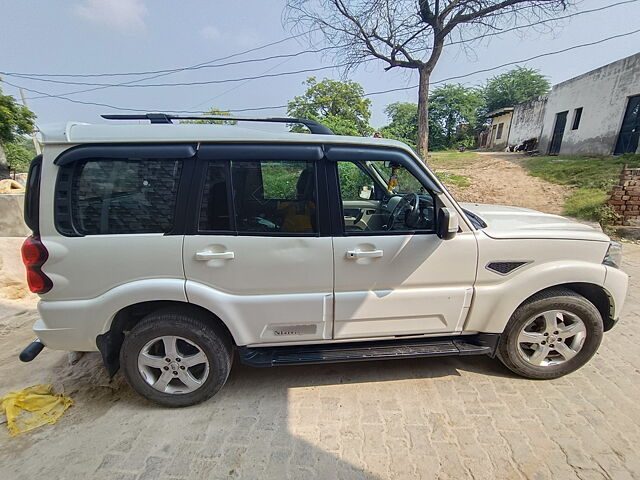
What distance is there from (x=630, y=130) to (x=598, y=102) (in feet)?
7.50

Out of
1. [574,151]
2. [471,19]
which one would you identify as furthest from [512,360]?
[574,151]

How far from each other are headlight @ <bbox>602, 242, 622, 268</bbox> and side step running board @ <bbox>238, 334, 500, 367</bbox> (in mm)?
1006

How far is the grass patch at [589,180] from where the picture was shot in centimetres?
689

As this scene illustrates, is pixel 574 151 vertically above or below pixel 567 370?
above

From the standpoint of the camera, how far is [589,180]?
9.65m

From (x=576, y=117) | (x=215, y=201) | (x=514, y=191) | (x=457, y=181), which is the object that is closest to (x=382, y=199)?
(x=215, y=201)

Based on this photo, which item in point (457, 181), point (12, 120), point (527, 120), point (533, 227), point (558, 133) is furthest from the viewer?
point (527, 120)

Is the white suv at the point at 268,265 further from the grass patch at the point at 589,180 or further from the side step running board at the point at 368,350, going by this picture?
the grass patch at the point at 589,180

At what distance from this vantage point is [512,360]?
2375 mm

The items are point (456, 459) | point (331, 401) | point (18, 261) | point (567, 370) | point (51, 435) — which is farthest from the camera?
point (18, 261)

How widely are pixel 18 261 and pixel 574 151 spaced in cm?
2101

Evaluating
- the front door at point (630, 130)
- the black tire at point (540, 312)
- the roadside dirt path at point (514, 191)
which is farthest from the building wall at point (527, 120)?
the black tire at point (540, 312)

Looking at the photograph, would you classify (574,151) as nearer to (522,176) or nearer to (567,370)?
(522,176)

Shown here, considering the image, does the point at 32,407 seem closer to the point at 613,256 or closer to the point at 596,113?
the point at 613,256
